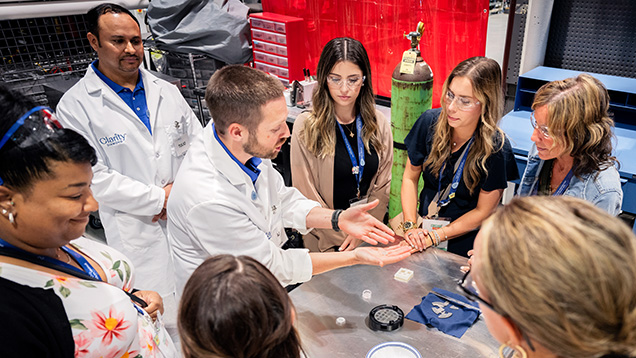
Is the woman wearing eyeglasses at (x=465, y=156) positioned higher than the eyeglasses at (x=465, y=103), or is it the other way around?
the eyeglasses at (x=465, y=103)

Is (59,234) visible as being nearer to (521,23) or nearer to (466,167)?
(466,167)

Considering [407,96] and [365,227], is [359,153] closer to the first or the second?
[407,96]

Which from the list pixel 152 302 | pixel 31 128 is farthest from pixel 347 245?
pixel 31 128

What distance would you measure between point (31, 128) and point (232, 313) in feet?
2.14

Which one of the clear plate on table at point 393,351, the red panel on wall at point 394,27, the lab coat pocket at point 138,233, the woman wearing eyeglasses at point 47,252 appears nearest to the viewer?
the woman wearing eyeglasses at point 47,252

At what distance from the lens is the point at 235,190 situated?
1.64 meters

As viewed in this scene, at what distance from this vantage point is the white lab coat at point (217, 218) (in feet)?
5.14

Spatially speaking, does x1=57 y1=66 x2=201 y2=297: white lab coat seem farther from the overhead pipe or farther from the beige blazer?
the overhead pipe

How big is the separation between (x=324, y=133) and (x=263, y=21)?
254cm

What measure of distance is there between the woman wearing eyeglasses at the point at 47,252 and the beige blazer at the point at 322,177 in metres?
1.40

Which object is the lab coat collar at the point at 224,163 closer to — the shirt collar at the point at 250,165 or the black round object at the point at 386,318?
the shirt collar at the point at 250,165

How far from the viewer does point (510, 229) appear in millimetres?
812

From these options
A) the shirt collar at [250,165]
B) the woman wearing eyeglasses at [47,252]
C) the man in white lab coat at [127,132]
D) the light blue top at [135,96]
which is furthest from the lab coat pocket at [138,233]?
the woman wearing eyeglasses at [47,252]

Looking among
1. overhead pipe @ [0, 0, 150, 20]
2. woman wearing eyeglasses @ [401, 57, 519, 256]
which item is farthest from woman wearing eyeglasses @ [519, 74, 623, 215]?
overhead pipe @ [0, 0, 150, 20]
